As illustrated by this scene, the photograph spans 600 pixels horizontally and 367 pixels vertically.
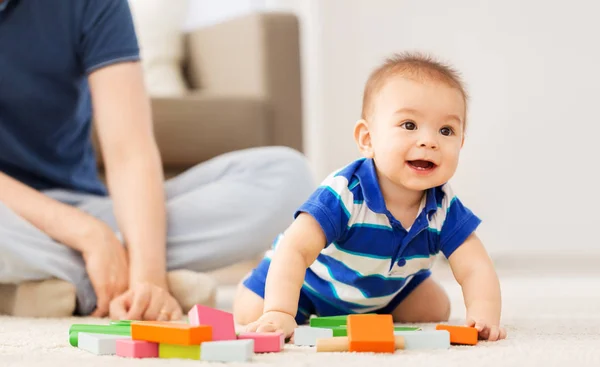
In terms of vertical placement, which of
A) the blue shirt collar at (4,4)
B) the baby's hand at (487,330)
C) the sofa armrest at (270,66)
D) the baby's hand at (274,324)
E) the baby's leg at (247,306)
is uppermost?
the sofa armrest at (270,66)

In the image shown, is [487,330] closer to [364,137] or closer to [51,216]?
[364,137]

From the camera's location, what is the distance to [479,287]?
87 centimetres

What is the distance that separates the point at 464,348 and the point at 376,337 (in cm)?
9

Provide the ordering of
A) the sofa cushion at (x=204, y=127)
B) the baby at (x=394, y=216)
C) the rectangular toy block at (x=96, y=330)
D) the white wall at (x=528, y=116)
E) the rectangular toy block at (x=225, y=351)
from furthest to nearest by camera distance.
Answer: the white wall at (x=528, y=116) → the sofa cushion at (x=204, y=127) → the baby at (x=394, y=216) → the rectangular toy block at (x=96, y=330) → the rectangular toy block at (x=225, y=351)

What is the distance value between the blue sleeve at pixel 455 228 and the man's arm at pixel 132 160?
39 centimetres

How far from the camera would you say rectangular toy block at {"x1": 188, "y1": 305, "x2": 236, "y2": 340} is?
69 centimetres

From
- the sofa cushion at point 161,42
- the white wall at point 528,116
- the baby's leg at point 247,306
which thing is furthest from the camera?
the white wall at point 528,116

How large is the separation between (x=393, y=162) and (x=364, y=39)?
81.4 inches

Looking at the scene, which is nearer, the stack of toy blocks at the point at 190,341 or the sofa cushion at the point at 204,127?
the stack of toy blocks at the point at 190,341

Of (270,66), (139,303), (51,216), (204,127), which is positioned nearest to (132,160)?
(51,216)

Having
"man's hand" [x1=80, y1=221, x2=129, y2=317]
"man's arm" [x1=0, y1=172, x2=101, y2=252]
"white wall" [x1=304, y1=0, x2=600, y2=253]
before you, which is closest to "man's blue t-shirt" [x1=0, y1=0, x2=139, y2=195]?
"man's arm" [x1=0, y1=172, x2=101, y2=252]

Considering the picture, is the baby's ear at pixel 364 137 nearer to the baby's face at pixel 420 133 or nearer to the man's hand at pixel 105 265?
the baby's face at pixel 420 133

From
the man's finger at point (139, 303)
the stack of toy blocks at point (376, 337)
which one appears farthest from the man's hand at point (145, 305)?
the stack of toy blocks at point (376, 337)

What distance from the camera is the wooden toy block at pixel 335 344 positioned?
708 mm
